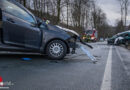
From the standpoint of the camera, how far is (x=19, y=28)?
5062mm

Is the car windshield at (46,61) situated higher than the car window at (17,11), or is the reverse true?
the car window at (17,11)

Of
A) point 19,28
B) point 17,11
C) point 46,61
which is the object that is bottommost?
point 46,61

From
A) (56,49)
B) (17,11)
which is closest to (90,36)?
(56,49)

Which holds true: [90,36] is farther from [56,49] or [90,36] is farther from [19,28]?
[19,28]

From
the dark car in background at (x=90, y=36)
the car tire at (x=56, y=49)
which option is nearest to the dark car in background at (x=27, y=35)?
the car tire at (x=56, y=49)

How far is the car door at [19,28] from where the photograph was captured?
4953mm

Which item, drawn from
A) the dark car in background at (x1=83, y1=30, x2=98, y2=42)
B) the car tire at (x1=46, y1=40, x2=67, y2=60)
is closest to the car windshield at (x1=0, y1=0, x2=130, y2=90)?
the car tire at (x1=46, y1=40, x2=67, y2=60)

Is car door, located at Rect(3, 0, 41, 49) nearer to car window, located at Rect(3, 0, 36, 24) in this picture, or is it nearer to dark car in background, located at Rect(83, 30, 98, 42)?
car window, located at Rect(3, 0, 36, 24)

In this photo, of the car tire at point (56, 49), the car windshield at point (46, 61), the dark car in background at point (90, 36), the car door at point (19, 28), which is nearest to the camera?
the car windshield at point (46, 61)

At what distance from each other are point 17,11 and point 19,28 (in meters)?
0.56

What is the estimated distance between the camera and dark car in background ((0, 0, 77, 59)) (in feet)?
16.3

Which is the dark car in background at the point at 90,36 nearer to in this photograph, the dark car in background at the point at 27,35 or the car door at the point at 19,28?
the dark car in background at the point at 27,35

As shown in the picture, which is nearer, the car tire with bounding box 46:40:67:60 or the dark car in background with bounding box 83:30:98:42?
the car tire with bounding box 46:40:67:60

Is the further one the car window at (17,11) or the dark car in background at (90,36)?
the dark car in background at (90,36)
